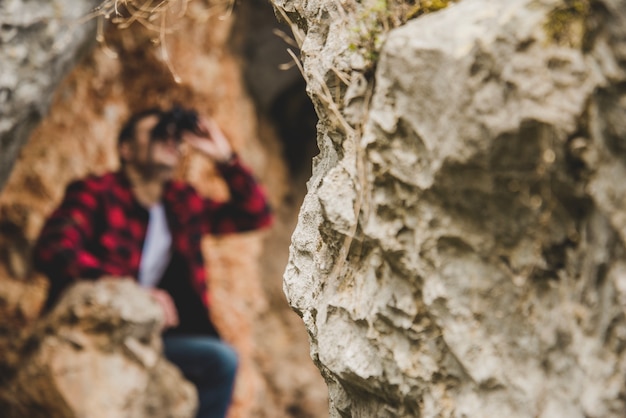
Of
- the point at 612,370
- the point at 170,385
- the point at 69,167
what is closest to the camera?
the point at 612,370

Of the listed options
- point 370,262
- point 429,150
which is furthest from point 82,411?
point 429,150

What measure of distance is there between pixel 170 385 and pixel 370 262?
1568mm

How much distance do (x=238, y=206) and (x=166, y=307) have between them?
52 centimetres

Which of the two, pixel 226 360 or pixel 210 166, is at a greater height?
pixel 210 166

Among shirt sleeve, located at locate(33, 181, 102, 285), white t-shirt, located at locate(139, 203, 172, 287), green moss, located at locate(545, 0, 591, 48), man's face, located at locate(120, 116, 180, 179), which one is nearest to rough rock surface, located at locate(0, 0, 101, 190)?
shirt sleeve, located at locate(33, 181, 102, 285)

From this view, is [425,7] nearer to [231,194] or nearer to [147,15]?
[147,15]

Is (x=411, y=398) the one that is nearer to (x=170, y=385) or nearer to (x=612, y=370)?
(x=612, y=370)

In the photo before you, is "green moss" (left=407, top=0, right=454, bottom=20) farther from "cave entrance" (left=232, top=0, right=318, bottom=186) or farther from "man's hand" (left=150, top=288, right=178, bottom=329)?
"cave entrance" (left=232, top=0, right=318, bottom=186)

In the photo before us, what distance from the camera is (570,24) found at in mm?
664

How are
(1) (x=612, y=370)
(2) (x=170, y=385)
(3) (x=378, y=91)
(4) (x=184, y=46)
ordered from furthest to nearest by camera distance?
(4) (x=184, y=46)
(2) (x=170, y=385)
(3) (x=378, y=91)
(1) (x=612, y=370)

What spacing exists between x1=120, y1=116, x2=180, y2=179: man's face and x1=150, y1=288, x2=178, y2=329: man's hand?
1.35 ft

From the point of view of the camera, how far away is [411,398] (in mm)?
800

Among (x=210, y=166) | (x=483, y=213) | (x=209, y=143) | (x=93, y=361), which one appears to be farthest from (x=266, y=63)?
(x=483, y=213)

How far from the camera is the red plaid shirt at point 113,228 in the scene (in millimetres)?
2188
